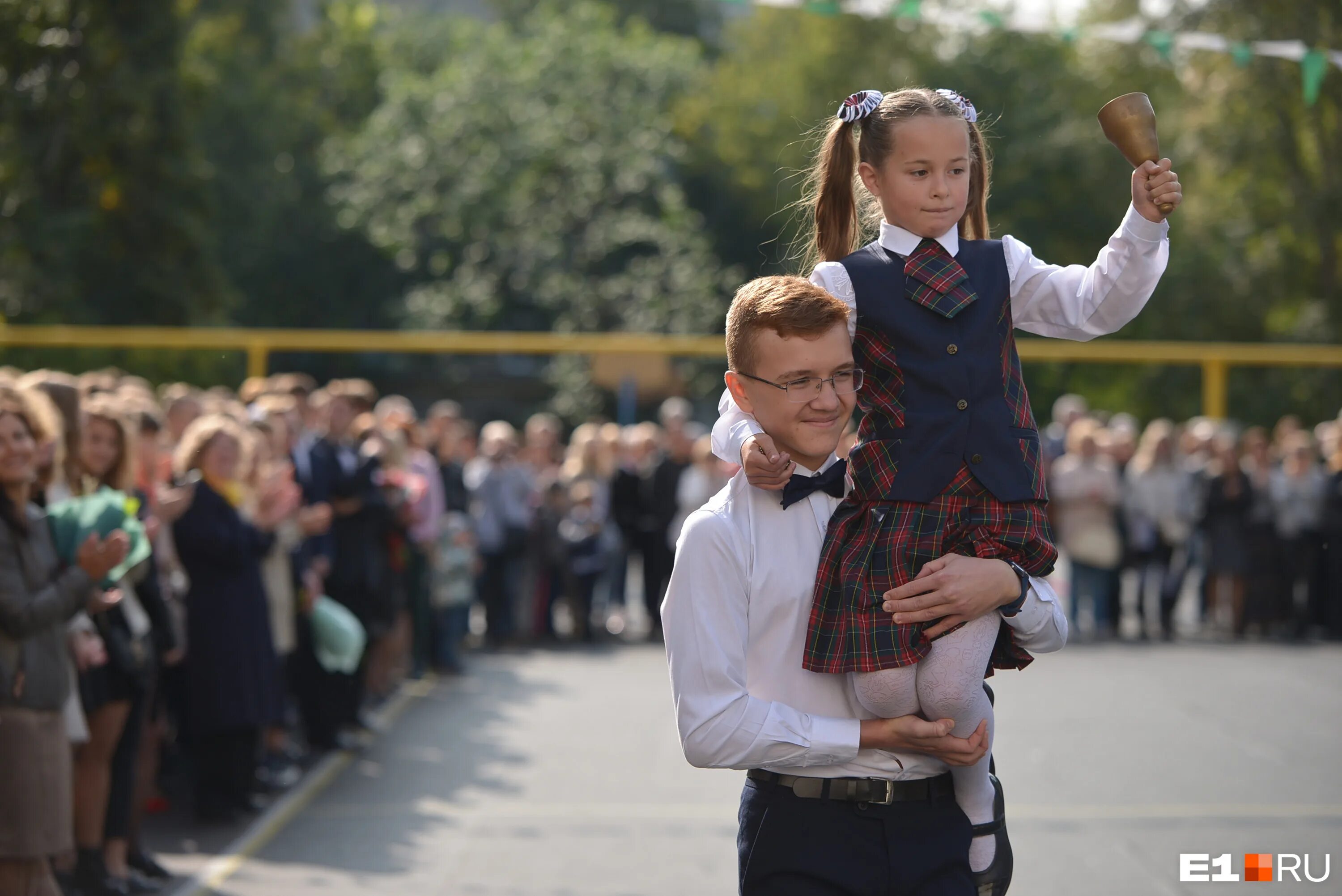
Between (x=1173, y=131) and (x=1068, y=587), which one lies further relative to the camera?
(x=1173, y=131)

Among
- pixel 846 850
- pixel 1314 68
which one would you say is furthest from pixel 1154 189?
pixel 1314 68

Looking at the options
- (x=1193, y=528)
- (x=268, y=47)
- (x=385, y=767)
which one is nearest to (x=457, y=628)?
(x=385, y=767)

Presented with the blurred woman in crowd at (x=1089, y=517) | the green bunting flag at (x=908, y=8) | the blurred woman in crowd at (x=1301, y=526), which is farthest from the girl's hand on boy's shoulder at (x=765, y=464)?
the blurred woman in crowd at (x=1301, y=526)

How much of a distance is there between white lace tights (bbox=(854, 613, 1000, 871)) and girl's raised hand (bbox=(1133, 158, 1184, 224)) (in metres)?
0.80

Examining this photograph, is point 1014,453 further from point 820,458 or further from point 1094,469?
point 1094,469

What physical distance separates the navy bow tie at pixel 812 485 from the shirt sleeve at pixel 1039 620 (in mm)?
395

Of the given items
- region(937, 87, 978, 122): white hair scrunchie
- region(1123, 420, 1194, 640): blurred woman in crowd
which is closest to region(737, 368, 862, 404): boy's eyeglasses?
region(937, 87, 978, 122): white hair scrunchie

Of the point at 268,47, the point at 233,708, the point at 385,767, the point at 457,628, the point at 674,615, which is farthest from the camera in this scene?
the point at 268,47

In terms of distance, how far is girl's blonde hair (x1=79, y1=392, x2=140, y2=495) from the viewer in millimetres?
6477

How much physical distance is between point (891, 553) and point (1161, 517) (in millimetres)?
13455

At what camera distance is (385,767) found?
9.23 m

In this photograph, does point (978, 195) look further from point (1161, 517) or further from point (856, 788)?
point (1161, 517)

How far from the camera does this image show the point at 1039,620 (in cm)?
296

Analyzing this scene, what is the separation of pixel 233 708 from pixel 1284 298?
92.4ft
